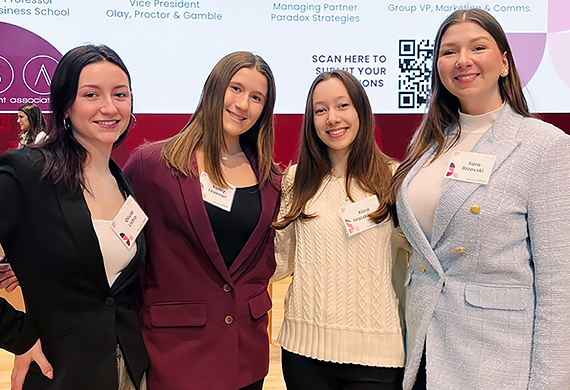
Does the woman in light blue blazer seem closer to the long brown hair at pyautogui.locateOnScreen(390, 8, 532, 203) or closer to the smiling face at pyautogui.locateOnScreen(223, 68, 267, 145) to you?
the long brown hair at pyautogui.locateOnScreen(390, 8, 532, 203)

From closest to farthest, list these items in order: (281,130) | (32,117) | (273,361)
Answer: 1. (273,361)
2. (32,117)
3. (281,130)

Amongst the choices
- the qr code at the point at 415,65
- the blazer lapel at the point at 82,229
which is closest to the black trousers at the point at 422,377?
the blazer lapel at the point at 82,229

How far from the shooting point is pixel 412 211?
1.54 m

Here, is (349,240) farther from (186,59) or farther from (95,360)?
(186,59)

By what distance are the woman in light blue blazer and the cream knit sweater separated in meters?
0.09

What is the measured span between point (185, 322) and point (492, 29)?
4.49ft

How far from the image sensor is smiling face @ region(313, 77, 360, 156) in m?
1.77

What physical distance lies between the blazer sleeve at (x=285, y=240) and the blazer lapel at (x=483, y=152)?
0.57 metres

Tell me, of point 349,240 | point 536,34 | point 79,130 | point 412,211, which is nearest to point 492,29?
point 412,211

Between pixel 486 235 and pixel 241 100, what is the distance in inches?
38.7

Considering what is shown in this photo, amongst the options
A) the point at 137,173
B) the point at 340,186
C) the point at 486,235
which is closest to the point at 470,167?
the point at 486,235

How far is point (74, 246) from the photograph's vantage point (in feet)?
4.33

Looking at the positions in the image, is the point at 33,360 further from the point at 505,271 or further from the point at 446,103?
the point at 446,103

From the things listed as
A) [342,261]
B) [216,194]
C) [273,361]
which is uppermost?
[216,194]
